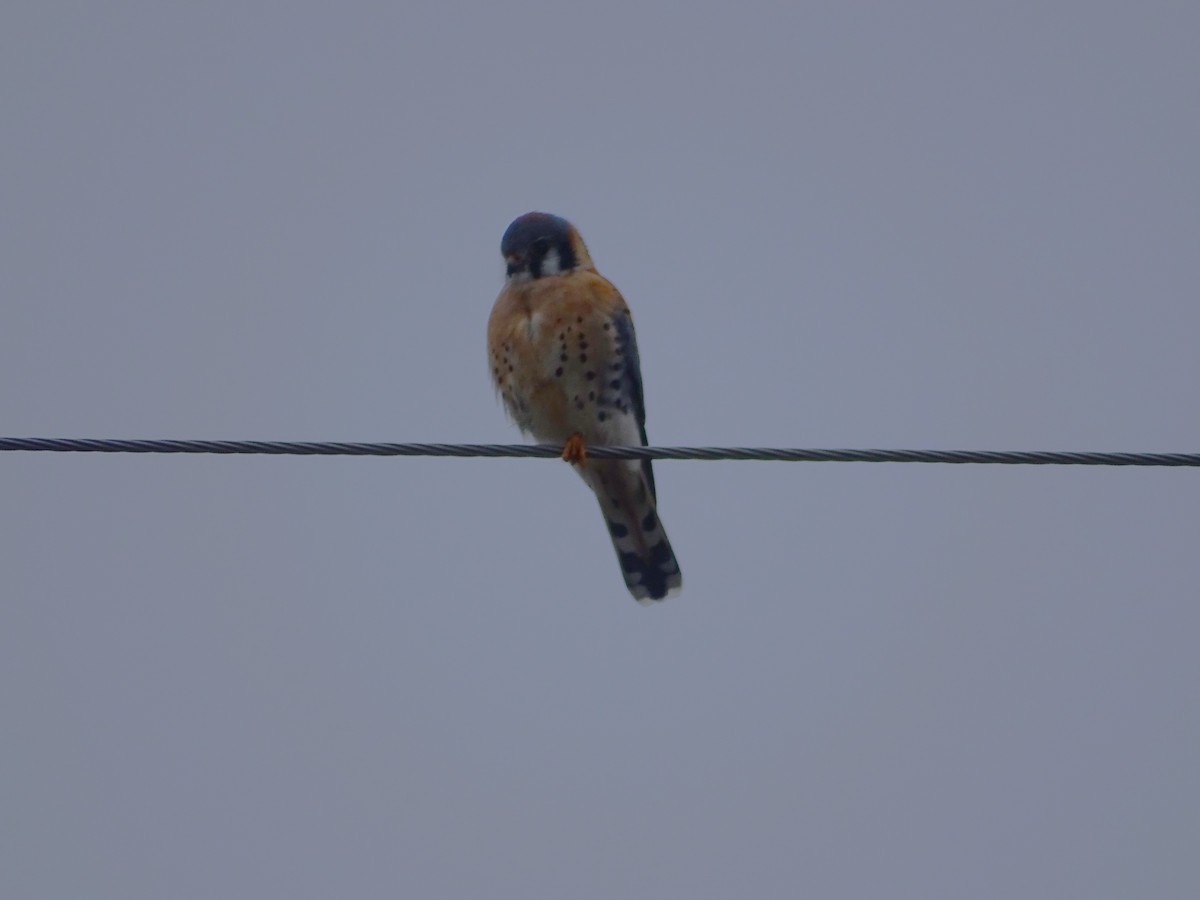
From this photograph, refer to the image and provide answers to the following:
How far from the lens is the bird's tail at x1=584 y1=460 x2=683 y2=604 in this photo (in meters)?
6.22

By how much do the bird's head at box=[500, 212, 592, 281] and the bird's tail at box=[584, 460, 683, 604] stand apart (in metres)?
0.88

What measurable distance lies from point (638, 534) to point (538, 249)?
4.22 feet

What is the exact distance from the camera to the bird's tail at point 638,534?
6223 millimetres

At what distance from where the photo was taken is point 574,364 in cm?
586

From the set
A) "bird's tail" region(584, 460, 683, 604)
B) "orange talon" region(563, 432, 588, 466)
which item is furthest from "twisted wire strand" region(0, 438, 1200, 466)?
"bird's tail" region(584, 460, 683, 604)

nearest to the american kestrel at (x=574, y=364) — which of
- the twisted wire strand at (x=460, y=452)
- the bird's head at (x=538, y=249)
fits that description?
the bird's head at (x=538, y=249)

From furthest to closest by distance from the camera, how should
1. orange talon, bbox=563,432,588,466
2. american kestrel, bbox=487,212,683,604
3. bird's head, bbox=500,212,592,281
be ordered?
1. bird's head, bbox=500,212,592,281
2. american kestrel, bbox=487,212,683,604
3. orange talon, bbox=563,432,588,466

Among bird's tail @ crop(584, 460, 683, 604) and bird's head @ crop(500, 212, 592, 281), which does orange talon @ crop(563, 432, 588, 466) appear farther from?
bird's head @ crop(500, 212, 592, 281)

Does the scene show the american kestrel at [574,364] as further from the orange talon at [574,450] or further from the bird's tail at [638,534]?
the orange talon at [574,450]

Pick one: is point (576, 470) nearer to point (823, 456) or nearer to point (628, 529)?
point (628, 529)

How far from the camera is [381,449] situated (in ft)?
12.2

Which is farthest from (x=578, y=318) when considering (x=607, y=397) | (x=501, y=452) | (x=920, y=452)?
(x=920, y=452)

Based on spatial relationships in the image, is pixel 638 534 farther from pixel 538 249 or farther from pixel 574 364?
pixel 538 249

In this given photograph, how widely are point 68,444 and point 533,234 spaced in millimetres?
2880
